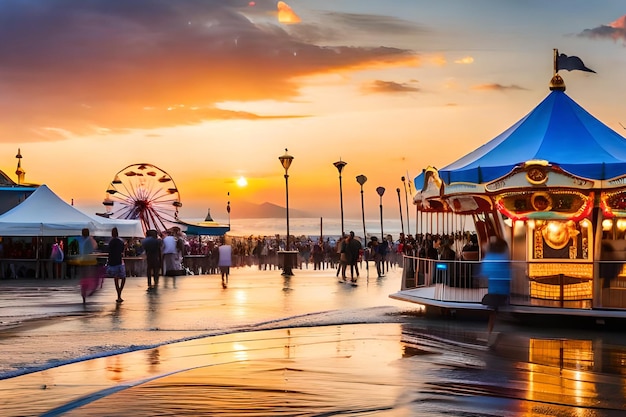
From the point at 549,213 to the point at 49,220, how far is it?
21121 millimetres

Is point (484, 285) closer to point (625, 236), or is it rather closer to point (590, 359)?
point (625, 236)

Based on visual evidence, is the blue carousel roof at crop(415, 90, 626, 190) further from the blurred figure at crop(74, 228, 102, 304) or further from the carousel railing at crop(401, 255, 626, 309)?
the blurred figure at crop(74, 228, 102, 304)

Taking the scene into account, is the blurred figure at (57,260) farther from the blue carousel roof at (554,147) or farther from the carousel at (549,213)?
the blue carousel roof at (554,147)

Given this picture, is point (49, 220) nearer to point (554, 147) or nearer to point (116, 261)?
point (116, 261)

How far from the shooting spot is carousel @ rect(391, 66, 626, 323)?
18.3 m

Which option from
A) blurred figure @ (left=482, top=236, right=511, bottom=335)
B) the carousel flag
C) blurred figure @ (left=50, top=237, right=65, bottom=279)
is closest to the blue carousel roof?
the carousel flag

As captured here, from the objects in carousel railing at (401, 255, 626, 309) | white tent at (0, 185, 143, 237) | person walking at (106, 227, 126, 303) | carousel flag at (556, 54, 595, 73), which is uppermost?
carousel flag at (556, 54, 595, 73)

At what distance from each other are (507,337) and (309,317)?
173 inches

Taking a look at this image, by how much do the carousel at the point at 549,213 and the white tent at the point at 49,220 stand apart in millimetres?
17308

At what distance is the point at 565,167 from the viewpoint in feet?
60.8

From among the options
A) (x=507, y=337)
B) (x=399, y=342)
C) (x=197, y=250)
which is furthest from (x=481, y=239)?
(x=197, y=250)

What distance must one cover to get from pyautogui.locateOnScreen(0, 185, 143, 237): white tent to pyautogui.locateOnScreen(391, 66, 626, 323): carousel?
17308 millimetres

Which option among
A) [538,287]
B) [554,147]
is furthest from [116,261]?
[554,147]

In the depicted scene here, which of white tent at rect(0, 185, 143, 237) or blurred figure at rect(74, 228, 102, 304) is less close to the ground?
white tent at rect(0, 185, 143, 237)
